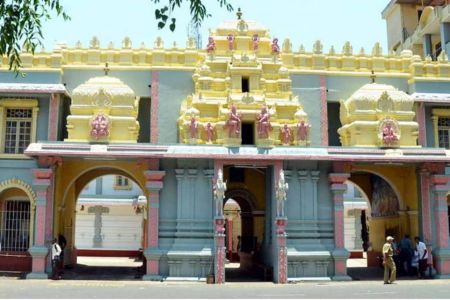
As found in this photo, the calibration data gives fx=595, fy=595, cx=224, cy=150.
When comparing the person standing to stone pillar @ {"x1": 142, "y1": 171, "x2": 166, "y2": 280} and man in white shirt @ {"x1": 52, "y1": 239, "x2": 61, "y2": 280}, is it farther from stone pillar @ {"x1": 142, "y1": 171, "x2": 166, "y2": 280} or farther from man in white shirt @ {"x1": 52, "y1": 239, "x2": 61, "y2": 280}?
man in white shirt @ {"x1": 52, "y1": 239, "x2": 61, "y2": 280}

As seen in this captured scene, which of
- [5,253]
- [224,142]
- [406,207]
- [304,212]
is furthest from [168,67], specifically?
[406,207]

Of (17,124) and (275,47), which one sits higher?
(275,47)

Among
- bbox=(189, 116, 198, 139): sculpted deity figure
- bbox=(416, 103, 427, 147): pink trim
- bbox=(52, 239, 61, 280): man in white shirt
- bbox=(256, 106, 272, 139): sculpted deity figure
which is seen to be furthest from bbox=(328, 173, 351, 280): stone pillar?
bbox=(52, 239, 61, 280): man in white shirt

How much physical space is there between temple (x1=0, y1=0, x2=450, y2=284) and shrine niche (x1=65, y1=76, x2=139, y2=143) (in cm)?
4

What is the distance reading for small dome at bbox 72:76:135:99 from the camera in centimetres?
2088

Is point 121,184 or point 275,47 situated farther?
point 121,184

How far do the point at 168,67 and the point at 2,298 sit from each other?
10.7 m

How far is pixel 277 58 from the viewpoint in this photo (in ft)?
72.6

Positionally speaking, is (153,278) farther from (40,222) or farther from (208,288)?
(40,222)

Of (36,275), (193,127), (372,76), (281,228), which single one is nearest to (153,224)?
(193,127)

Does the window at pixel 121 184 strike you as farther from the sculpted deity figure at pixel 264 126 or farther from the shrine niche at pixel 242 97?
the sculpted deity figure at pixel 264 126

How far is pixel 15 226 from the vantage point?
826 inches

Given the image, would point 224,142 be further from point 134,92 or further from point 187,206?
point 134,92

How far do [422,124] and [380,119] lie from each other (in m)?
1.73
